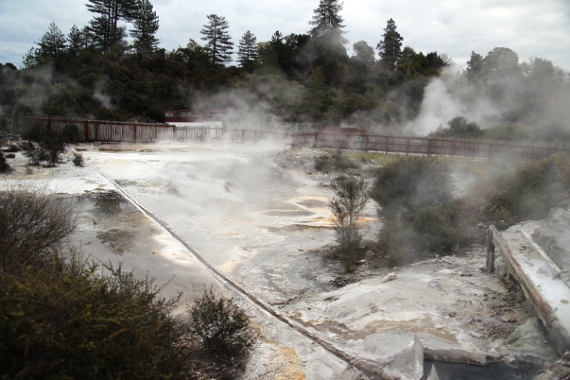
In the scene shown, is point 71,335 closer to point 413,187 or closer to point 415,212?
point 415,212

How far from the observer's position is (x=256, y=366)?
14.4 ft

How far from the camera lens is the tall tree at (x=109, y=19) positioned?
49094 mm

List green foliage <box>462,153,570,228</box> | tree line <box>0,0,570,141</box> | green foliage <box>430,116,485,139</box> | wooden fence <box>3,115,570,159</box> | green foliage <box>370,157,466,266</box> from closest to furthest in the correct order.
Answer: green foliage <box>370,157,466,266</box>
green foliage <box>462,153,570,228</box>
wooden fence <box>3,115,570,159</box>
green foliage <box>430,116,485,139</box>
tree line <box>0,0,570,141</box>

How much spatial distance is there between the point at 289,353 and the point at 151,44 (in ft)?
170

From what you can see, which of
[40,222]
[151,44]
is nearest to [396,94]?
[151,44]

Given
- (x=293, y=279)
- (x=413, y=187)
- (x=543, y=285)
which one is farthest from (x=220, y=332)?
(x=413, y=187)

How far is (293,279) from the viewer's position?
7.94 m

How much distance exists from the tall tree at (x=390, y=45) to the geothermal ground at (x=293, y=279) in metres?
48.0

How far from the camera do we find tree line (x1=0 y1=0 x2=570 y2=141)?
3425 centimetres

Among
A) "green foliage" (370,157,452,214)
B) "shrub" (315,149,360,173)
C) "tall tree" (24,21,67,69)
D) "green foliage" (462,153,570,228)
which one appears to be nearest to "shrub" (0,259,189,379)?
"green foliage" (370,157,452,214)

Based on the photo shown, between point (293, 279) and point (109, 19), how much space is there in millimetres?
51002

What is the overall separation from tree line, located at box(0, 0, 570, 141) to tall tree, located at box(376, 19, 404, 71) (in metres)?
0.13

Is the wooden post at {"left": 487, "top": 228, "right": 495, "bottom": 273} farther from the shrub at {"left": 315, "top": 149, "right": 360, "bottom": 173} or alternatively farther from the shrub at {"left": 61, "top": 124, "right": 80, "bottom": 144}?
the shrub at {"left": 61, "top": 124, "right": 80, "bottom": 144}

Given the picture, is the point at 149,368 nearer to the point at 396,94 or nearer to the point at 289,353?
the point at 289,353
